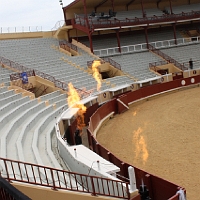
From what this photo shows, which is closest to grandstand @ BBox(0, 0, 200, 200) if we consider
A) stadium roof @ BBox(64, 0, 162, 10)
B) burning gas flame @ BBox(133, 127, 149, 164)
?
stadium roof @ BBox(64, 0, 162, 10)

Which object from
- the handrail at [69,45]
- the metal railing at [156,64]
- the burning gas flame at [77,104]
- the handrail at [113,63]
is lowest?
the burning gas flame at [77,104]

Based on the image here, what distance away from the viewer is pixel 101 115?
20000mm

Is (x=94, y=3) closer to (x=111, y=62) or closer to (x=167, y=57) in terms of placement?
(x=111, y=62)

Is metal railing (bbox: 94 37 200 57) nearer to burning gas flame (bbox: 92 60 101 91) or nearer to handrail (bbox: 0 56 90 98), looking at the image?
burning gas flame (bbox: 92 60 101 91)

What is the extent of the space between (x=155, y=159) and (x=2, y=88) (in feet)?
38.7

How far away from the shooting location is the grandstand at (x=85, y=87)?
856 centimetres

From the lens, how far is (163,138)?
15234 mm

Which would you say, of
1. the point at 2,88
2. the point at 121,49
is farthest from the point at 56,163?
the point at 121,49

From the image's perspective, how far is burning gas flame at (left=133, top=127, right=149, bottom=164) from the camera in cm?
1313

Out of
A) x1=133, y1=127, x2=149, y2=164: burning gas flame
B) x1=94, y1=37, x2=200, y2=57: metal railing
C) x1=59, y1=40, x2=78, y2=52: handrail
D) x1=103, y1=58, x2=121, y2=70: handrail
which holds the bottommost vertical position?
x1=133, y1=127, x2=149, y2=164: burning gas flame

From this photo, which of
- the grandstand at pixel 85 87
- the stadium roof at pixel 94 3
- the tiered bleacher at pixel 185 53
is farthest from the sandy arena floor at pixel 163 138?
the stadium roof at pixel 94 3

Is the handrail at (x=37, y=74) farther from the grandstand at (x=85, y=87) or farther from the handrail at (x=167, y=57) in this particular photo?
the handrail at (x=167, y=57)

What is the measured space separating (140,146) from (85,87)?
11338mm

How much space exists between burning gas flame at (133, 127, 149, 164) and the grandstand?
190 cm
